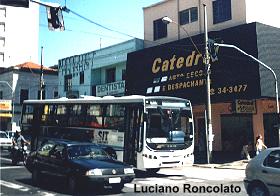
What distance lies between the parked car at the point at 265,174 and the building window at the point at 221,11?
1958 cm

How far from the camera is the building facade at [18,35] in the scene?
75.0 m

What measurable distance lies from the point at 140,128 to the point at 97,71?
22.8 metres

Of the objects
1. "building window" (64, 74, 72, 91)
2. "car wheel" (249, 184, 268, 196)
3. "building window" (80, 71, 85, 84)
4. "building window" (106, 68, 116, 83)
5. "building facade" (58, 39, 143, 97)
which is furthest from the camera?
"building window" (64, 74, 72, 91)

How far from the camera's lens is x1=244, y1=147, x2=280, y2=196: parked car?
409 inches

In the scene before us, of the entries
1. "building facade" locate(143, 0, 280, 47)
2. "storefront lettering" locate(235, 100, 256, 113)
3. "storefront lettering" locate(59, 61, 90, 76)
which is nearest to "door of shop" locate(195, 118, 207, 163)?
"storefront lettering" locate(235, 100, 256, 113)

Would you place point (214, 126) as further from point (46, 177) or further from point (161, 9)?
point (46, 177)

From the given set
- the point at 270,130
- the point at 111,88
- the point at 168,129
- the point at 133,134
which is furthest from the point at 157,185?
the point at 111,88

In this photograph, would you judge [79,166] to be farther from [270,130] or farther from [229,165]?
[270,130]

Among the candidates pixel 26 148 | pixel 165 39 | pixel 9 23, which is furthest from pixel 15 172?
pixel 9 23

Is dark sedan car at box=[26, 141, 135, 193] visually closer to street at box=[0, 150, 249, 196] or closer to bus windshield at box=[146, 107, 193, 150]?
street at box=[0, 150, 249, 196]

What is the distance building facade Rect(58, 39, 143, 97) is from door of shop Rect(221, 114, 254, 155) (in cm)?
980

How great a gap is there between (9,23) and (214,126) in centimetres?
5704

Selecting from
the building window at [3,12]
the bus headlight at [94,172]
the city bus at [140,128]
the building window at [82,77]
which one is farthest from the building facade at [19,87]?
the bus headlight at [94,172]

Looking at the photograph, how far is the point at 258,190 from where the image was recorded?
10984 mm
